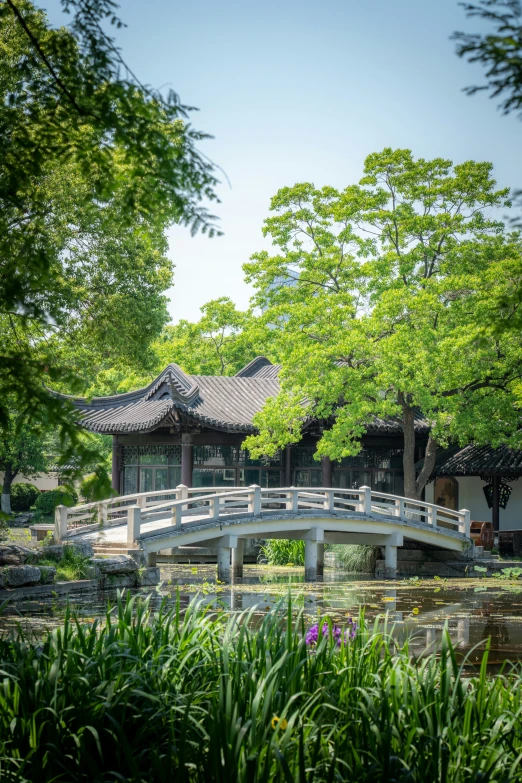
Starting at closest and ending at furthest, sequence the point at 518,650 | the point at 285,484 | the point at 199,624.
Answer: the point at 199,624
the point at 518,650
the point at 285,484

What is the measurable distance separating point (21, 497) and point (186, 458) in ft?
54.8

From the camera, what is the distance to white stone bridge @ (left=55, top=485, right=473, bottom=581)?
18.2 m

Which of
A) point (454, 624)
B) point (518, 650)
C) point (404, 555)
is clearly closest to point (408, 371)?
point (404, 555)

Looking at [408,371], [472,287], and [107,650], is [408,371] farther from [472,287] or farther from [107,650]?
[107,650]

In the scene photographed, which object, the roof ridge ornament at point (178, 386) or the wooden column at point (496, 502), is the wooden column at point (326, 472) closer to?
the roof ridge ornament at point (178, 386)

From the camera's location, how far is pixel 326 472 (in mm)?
25953

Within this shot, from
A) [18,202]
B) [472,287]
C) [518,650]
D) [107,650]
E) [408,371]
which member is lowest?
[518,650]

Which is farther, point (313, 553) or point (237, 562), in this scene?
point (313, 553)

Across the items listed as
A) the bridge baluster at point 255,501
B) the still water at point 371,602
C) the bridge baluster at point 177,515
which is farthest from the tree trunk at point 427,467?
the bridge baluster at point 177,515

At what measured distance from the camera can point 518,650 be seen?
11211 millimetres

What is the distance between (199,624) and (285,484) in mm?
22049

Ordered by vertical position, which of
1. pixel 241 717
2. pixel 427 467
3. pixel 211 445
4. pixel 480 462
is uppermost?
pixel 211 445

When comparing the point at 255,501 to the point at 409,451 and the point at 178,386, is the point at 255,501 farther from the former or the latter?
the point at 178,386

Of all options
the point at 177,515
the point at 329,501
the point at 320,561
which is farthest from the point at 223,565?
the point at 320,561
